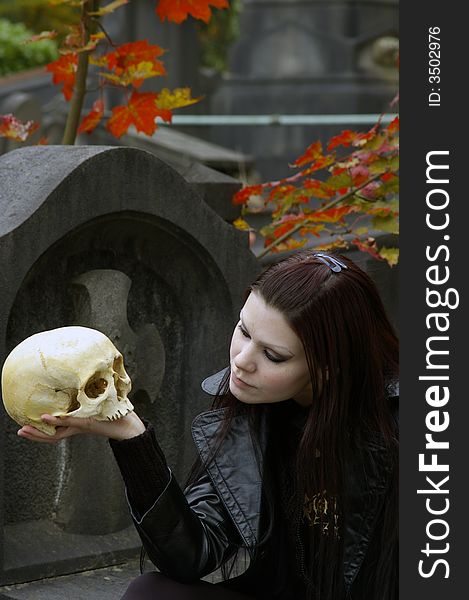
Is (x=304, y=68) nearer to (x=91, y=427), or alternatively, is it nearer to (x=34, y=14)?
(x=91, y=427)

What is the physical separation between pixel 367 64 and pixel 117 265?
772cm

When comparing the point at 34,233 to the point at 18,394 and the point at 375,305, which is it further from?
the point at 375,305

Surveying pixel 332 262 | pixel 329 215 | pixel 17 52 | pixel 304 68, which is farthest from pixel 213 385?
pixel 17 52

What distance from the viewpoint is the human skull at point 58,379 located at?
9.95 feet

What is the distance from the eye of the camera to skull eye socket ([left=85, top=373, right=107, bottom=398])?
10.0ft

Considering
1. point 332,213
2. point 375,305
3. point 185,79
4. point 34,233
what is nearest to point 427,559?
point 375,305

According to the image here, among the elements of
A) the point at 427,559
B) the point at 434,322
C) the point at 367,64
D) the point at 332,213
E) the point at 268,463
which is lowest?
the point at 427,559

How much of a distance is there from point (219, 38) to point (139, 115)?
19642mm

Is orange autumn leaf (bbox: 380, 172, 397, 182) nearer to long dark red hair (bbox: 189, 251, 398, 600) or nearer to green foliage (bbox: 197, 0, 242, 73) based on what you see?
long dark red hair (bbox: 189, 251, 398, 600)

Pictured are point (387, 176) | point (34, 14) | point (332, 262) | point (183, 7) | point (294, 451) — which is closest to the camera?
point (332, 262)

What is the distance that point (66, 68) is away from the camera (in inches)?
198

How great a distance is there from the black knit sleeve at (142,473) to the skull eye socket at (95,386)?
0.21 metres

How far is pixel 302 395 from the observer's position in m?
3.18

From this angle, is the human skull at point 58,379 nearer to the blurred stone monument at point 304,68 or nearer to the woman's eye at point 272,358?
the woman's eye at point 272,358
